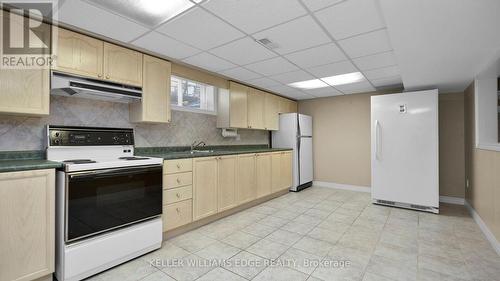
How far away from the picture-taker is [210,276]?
1935 millimetres

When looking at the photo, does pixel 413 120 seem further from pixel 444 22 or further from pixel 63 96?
pixel 63 96

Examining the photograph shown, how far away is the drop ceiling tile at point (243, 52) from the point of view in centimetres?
Result: 249

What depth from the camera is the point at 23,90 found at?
6.19ft

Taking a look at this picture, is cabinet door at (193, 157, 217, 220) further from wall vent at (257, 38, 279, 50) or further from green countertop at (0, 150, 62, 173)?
wall vent at (257, 38, 279, 50)

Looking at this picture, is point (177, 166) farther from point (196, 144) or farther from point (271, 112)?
point (271, 112)

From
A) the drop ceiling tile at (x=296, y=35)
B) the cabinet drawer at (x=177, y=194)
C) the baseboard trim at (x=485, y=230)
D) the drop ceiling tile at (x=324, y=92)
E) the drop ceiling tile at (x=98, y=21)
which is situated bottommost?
the baseboard trim at (x=485, y=230)

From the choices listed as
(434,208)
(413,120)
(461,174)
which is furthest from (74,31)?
(461,174)

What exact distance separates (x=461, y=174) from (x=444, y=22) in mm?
3678

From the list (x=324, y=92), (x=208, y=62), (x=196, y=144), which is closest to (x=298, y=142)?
(x=324, y=92)

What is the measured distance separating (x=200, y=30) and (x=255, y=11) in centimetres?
62

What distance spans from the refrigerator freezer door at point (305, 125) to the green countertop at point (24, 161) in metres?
4.36

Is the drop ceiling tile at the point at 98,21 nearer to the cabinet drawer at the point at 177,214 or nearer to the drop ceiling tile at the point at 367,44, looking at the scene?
the cabinet drawer at the point at 177,214

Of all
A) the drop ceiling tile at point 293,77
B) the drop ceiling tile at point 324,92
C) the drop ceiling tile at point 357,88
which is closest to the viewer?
Answer: the drop ceiling tile at point 293,77

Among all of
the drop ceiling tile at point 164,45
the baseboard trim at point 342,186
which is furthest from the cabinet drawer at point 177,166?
the baseboard trim at point 342,186
